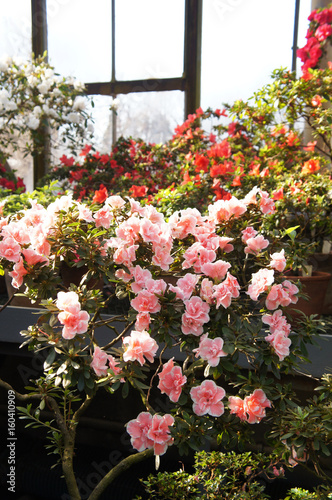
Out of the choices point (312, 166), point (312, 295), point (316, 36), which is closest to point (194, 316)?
point (312, 295)

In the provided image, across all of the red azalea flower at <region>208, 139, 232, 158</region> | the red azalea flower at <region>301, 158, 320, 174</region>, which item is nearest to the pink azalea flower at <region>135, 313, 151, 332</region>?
the red azalea flower at <region>301, 158, 320, 174</region>

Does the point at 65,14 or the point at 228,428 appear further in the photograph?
the point at 65,14

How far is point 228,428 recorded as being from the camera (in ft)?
4.50

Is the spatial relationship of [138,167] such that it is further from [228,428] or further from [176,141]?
[228,428]

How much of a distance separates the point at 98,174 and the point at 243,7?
6.03 feet

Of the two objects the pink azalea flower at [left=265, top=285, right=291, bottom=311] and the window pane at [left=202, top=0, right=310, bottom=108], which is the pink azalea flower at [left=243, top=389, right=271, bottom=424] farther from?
the window pane at [left=202, top=0, right=310, bottom=108]

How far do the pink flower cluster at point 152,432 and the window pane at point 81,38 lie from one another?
3790 mm

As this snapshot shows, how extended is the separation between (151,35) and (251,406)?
3.79m

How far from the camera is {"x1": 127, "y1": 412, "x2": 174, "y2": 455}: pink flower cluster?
4.13 ft

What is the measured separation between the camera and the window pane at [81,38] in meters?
4.39

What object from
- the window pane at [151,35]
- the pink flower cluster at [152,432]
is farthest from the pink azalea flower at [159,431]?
the window pane at [151,35]

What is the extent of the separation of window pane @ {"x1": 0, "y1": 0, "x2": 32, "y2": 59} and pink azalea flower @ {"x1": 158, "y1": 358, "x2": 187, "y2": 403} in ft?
13.7

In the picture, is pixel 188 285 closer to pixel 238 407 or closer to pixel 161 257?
pixel 161 257

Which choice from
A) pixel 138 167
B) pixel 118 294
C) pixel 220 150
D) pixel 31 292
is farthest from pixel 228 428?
pixel 138 167
